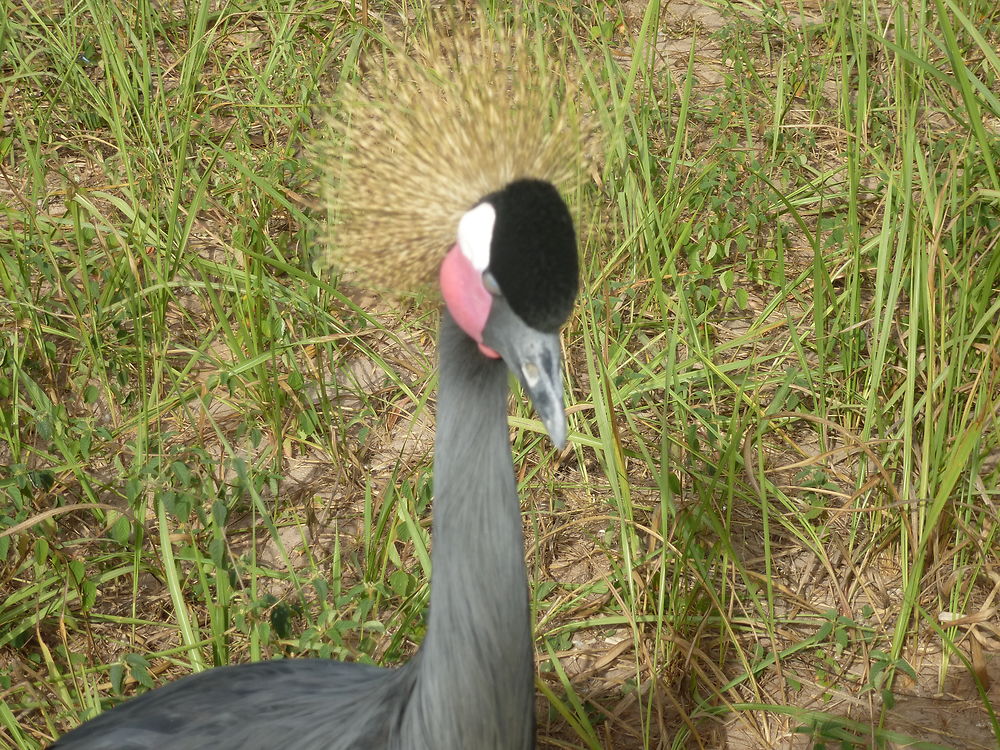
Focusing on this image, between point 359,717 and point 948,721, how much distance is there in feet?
3.51

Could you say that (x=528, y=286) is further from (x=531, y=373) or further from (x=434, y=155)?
(x=434, y=155)

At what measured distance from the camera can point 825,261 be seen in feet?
8.05

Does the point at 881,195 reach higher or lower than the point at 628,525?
higher

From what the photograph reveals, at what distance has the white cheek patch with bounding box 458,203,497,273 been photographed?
1026 millimetres

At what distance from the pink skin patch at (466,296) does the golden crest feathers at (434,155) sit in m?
0.08

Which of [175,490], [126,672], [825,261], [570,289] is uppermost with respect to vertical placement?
[570,289]

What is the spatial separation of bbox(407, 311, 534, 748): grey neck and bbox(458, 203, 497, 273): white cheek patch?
0.28 ft

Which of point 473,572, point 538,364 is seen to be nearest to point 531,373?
point 538,364

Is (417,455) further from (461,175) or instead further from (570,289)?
(570,289)

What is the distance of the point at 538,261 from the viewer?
0.96 m

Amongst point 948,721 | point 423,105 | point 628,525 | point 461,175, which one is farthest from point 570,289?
point 948,721

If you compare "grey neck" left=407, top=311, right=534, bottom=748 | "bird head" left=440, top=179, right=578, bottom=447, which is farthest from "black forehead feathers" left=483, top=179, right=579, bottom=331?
"grey neck" left=407, top=311, right=534, bottom=748

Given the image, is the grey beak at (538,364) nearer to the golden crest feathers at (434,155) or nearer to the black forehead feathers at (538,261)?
the black forehead feathers at (538,261)

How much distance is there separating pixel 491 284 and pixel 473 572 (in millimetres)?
307
